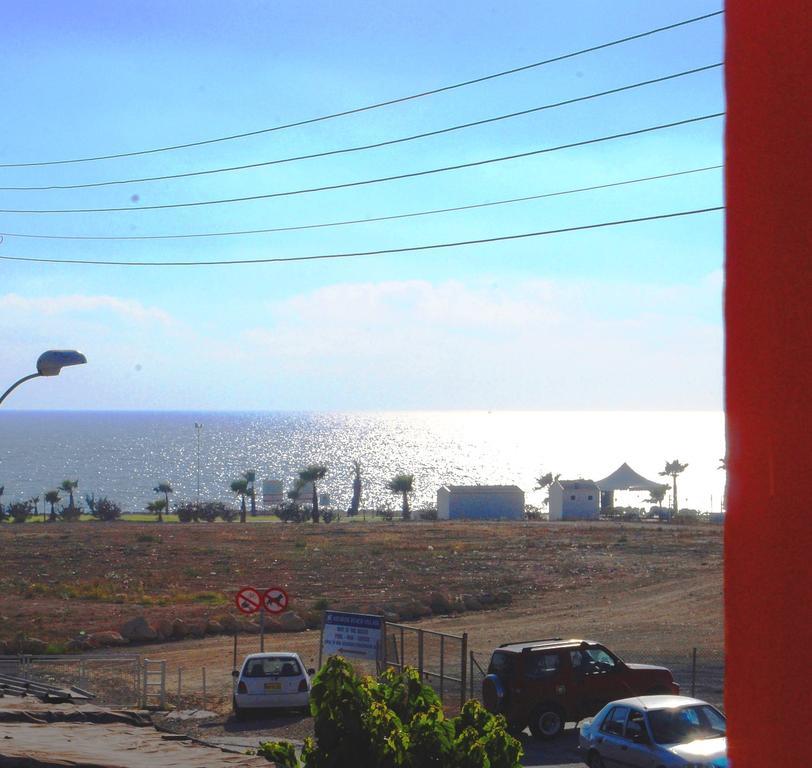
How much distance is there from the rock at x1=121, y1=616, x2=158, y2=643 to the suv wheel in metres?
18.5

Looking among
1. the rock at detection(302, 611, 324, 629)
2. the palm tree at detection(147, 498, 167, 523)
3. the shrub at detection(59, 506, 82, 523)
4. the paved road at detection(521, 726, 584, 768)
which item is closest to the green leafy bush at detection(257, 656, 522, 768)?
the paved road at detection(521, 726, 584, 768)

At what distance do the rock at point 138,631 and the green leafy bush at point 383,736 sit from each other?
26927 mm

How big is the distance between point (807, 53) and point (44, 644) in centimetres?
3209

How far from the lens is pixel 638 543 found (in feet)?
213

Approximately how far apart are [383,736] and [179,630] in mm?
28202

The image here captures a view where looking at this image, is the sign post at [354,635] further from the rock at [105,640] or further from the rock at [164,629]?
the rock at [164,629]

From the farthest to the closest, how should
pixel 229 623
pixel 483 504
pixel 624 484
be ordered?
1. pixel 624 484
2. pixel 483 504
3. pixel 229 623

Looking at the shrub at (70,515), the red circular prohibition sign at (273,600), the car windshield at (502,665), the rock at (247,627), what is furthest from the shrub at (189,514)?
A: the car windshield at (502,665)

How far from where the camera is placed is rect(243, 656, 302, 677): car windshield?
20.3 m

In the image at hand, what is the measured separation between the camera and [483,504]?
9925 cm

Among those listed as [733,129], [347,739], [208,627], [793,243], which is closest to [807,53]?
[733,129]

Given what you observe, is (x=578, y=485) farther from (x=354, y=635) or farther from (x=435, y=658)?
(x=354, y=635)

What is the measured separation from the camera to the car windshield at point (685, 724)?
13.9 meters

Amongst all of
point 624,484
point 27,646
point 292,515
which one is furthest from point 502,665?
point 624,484
